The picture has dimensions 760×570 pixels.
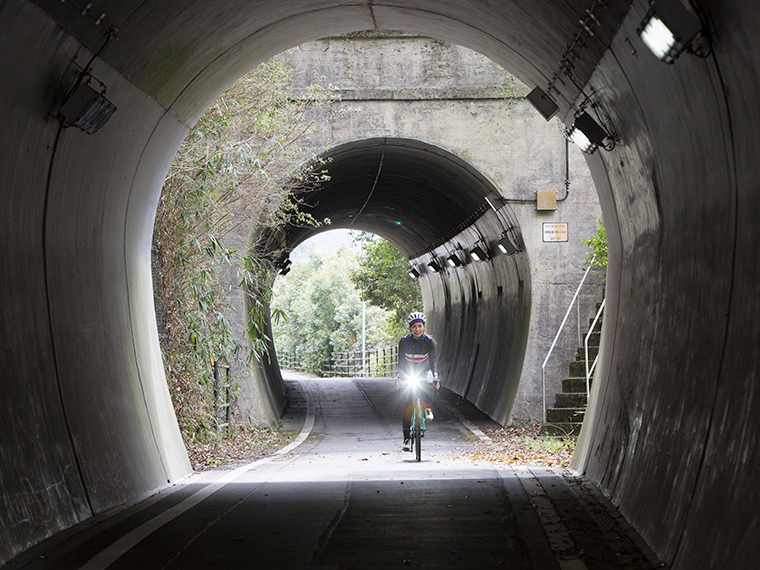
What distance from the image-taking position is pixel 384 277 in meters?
39.8

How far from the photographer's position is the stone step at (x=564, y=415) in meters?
15.0

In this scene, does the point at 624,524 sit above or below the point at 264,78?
below

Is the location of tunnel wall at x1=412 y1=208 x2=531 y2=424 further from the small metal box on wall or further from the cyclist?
the cyclist

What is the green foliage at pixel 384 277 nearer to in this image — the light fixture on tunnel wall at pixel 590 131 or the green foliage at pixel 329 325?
the green foliage at pixel 329 325

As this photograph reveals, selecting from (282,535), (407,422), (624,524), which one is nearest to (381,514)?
(282,535)

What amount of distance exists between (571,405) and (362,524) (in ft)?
30.2

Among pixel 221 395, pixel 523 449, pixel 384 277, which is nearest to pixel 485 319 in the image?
pixel 523 449

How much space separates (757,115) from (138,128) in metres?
5.79

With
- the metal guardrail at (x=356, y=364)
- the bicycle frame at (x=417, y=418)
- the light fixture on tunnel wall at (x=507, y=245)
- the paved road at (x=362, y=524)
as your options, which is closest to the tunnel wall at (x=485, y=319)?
the light fixture on tunnel wall at (x=507, y=245)

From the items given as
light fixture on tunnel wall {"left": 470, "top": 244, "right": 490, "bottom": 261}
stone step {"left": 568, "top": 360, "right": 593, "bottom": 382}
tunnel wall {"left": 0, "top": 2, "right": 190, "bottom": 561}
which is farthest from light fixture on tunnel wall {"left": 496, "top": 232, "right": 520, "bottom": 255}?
tunnel wall {"left": 0, "top": 2, "right": 190, "bottom": 561}

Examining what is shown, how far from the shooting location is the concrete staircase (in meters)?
14.9

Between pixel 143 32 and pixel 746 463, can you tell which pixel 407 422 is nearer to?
pixel 143 32

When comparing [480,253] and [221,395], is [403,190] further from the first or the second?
[221,395]

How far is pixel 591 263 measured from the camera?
51.1ft
